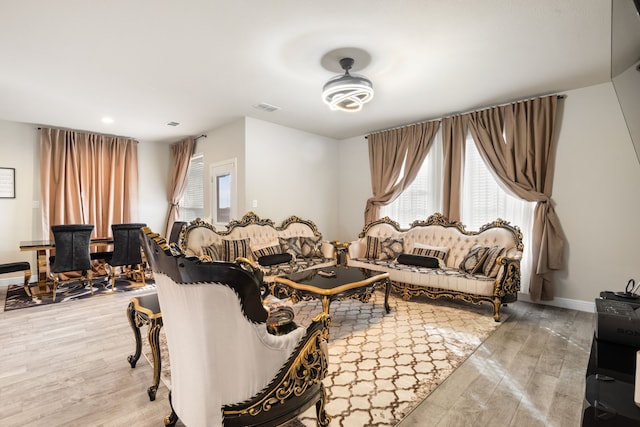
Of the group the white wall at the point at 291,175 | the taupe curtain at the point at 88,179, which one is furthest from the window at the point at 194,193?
the white wall at the point at 291,175

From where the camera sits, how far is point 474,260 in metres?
3.86

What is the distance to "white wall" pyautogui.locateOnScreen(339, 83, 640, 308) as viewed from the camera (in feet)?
11.4

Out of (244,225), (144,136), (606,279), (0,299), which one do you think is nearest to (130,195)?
(144,136)

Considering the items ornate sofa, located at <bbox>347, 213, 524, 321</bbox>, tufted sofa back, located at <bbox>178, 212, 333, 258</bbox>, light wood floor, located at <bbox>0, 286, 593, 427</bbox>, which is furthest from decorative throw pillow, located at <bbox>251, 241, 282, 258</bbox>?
light wood floor, located at <bbox>0, 286, 593, 427</bbox>

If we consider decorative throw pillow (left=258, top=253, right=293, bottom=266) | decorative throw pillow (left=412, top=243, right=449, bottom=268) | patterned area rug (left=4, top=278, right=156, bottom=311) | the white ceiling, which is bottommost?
patterned area rug (left=4, top=278, right=156, bottom=311)

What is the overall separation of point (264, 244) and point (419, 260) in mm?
2296

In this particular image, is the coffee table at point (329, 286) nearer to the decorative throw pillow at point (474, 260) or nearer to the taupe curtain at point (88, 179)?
the decorative throw pillow at point (474, 260)

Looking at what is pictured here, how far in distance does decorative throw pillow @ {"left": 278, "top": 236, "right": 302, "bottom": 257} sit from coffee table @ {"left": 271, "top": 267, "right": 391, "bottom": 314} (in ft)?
3.20

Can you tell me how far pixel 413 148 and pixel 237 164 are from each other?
2977mm

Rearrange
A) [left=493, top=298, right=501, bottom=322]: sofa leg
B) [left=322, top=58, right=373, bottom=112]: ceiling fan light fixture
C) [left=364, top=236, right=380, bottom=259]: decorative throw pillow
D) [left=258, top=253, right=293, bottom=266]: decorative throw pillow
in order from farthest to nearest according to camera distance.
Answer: [left=364, top=236, right=380, bottom=259]: decorative throw pillow → [left=258, top=253, right=293, bottom=266]: decorative throw pillow → [left=493, top=298, right=501, bottom=322]: sofa leg → [left=322, top=58, right=373, bottom=112]: ceiling fan light fixture

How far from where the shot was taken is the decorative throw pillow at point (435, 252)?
426 centimetres

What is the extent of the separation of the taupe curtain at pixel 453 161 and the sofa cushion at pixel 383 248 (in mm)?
904

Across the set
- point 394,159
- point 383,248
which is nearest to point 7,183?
point 383,248

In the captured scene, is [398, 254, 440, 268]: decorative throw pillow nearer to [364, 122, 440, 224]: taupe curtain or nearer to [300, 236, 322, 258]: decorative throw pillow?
[300, 236, 322, 258]: decorative throw pillow
